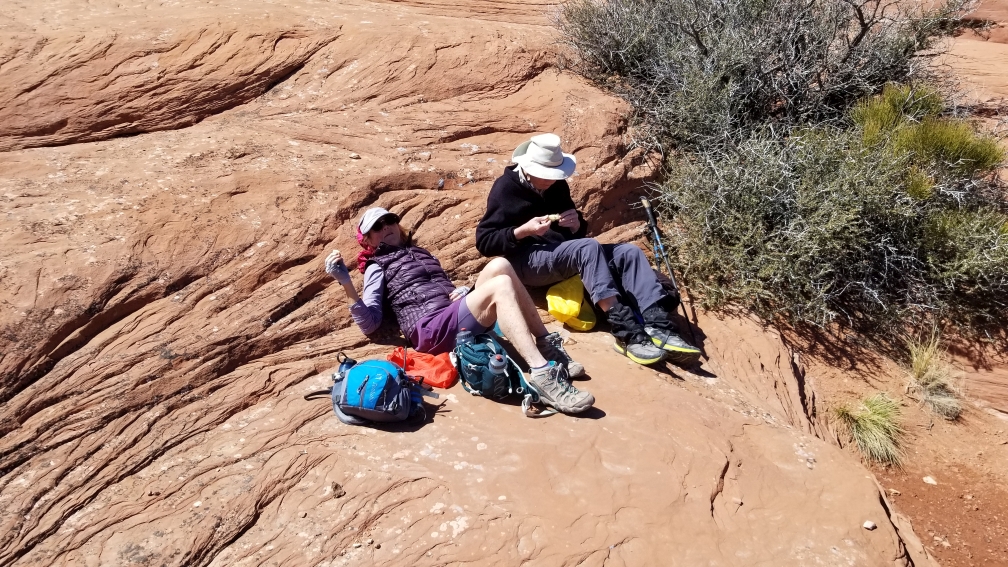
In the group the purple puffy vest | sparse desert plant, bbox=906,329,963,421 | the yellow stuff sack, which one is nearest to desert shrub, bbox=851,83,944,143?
sparse desert plant, bbox=906,329,963,421

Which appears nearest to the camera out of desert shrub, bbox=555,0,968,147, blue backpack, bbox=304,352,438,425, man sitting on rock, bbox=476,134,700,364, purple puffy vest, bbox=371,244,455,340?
blue backpack, bbox=304,352,438,425

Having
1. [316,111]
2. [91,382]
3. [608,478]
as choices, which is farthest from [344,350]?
[316,111]

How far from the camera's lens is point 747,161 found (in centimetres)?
549

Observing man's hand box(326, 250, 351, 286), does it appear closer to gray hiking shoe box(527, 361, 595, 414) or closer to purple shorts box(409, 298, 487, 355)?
purple shorts box(409, 298, 487, 355)

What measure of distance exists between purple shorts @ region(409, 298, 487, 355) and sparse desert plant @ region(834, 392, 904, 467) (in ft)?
9.30

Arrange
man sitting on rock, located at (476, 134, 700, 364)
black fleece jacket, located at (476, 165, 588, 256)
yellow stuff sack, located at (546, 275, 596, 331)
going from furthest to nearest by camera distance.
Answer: yellow stuff sack, located at (546, 275, 596, 331) → black fleece jacket, located at (476, 165, 588, 256) → man sitting on rock, located at (476, 134, 700, 364)

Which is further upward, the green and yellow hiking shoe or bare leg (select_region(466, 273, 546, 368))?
bare leg (select_region(466, 273, 546, 368))

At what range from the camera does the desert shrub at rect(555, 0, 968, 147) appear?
6141mm

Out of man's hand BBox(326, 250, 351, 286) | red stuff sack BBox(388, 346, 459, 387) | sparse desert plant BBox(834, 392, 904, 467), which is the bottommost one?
sparse desert plant BBox(834, 392, 904, 467)

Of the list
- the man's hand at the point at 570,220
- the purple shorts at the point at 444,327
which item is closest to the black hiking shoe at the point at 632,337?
the man's hand at the point at 570,220

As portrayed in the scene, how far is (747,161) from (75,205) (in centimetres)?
455

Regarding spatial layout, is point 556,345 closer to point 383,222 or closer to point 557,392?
point 557,392

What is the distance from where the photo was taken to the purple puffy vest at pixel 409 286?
3.94 m

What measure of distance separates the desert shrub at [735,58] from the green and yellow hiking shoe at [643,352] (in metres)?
2.59
